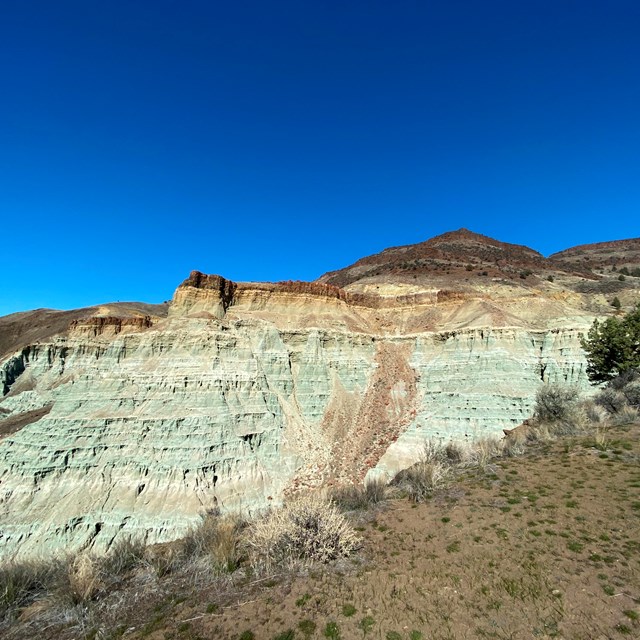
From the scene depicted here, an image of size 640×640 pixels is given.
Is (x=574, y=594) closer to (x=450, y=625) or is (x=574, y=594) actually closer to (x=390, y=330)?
(x=450, y=625)

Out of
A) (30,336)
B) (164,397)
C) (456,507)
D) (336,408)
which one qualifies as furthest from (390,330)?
(30,336)

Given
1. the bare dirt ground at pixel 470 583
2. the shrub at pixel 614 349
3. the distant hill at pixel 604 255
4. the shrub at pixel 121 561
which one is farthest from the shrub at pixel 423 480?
the distant hill at pixel 604 255

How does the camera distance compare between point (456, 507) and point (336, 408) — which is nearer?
point (456, 507)

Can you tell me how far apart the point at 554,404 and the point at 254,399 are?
18.5m

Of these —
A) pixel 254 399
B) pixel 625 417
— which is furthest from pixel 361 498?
pixel 254 399

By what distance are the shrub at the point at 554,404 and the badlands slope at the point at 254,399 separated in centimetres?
355

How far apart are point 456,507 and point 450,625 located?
192 inches

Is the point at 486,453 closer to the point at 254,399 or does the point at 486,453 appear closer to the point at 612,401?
the point at 612,401

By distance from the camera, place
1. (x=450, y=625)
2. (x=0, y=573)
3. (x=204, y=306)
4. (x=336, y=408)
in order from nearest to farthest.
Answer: (x=450, y=625) < (x=0, y=573) < (x=336, y=408) < (x=204, y=306)

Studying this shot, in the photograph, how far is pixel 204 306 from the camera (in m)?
30.8

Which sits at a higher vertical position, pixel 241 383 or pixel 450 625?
pixel 241 383

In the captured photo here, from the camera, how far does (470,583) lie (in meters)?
6.93

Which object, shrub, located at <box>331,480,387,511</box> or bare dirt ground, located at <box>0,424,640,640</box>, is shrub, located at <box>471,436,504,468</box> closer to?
bare dirt ground, located at <box>0,424,640,640</box>

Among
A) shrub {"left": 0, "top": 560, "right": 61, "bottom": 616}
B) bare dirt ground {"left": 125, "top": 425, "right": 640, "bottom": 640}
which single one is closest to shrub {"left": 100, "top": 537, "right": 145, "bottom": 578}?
shrub {"left": 0, "top": 560, "right": 61, "bottom": 616}
